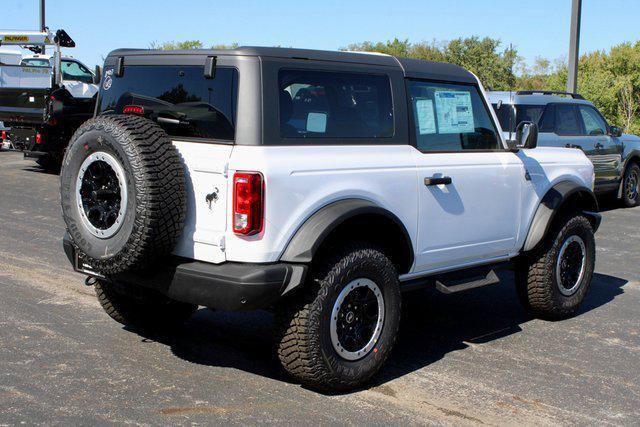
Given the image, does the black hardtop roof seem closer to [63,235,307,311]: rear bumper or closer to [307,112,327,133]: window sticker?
[307,112,327,133]: window sticker

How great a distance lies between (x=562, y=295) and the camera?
21.8 ft

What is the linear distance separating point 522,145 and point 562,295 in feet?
4.22

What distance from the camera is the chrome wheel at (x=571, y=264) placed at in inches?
263

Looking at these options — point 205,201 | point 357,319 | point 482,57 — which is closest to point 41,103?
point 205,201

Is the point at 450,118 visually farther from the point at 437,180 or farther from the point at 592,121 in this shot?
the point at 592,121

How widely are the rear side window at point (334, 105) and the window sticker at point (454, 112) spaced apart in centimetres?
57

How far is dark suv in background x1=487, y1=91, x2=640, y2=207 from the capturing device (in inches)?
476

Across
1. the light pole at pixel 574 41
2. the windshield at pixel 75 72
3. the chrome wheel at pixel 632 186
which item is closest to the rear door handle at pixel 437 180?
the chrome wheel at pixel 632 186

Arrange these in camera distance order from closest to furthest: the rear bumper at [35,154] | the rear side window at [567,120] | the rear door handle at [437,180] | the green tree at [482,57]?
1. the rear door handle at [437,180]
2. the rear side window at [567,120]
3. the rear bumper at [35,154]
4. the green tree at [482,57]

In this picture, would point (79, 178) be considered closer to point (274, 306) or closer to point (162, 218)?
point (162, 218)

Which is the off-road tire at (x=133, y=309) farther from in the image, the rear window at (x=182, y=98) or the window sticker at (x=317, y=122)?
the window sticker at (x=317, y=122)

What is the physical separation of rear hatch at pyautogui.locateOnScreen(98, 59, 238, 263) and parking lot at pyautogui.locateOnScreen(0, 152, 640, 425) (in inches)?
33.4

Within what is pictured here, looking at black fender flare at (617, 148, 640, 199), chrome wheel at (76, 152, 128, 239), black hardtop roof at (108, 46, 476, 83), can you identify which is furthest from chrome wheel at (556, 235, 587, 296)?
black fender flare at (617, 148, 640, 199)

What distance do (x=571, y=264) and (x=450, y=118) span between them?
6.13ft
